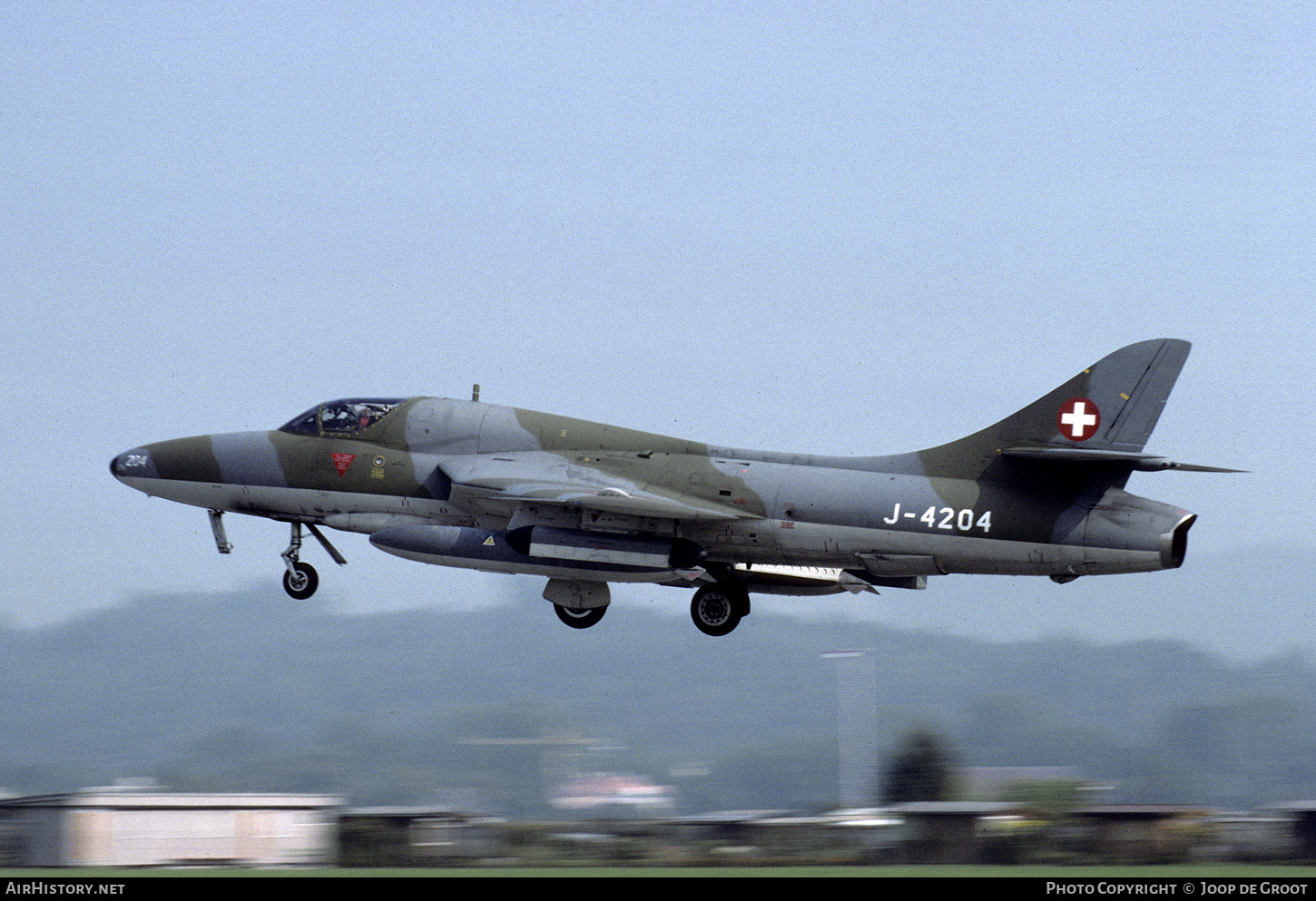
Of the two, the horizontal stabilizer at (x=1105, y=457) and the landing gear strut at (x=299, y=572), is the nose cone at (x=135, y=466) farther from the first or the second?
the horizontal stabilizer at (x=1105, y=457)

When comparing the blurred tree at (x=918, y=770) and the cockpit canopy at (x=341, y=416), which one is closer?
the cockpit canopy at (x=341, y=416)

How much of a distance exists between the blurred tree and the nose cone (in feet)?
116

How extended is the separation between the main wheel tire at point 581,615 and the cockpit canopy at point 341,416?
4.70 m

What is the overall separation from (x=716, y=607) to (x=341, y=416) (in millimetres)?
7385

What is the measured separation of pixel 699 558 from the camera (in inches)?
960

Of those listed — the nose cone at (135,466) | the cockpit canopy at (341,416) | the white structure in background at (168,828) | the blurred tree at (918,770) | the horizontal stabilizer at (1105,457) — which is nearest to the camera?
the horizontal stabilizer at (1105,457)

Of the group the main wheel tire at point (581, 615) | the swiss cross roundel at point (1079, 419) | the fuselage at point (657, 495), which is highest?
the swiss cross roundel at point (1079, 419)

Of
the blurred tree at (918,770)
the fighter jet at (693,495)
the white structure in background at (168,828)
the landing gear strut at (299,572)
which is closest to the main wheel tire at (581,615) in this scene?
the fighter jet at (693,495)

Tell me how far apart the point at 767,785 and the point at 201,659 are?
86.1 meters

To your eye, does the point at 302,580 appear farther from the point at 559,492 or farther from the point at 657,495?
the point at 657,495

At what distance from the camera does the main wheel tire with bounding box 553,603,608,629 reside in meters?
26.7

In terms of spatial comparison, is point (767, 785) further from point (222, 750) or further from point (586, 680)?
point (586, 680)

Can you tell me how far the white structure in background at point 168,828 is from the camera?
33.1 metres

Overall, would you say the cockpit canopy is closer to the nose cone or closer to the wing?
the wing
